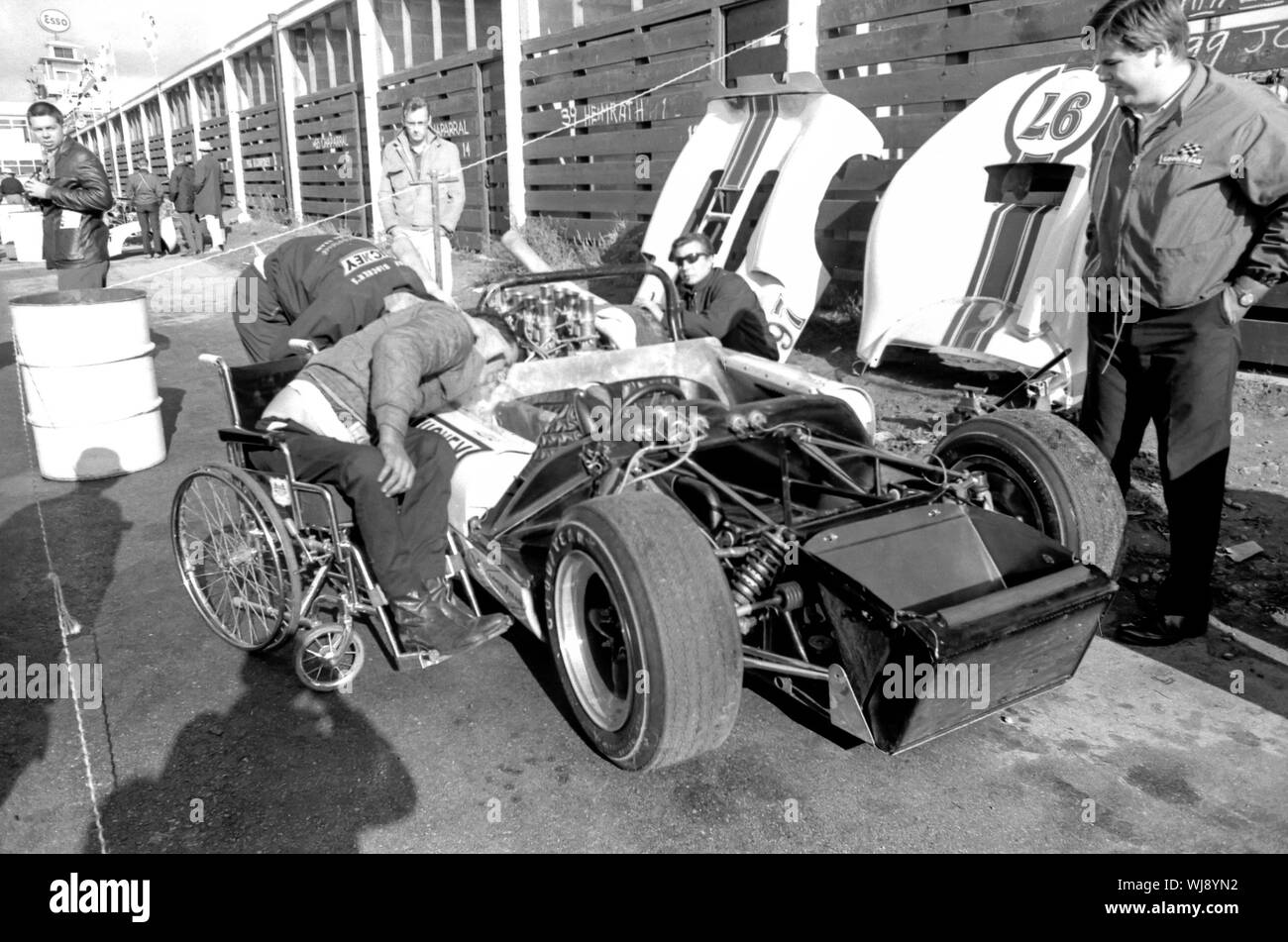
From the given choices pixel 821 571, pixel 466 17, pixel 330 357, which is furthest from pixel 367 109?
pixel 821 571

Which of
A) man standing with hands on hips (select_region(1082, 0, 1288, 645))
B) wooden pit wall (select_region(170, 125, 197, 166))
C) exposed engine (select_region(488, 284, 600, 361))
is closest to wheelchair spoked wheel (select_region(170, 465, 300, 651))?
exposed engine (select_region(488, 284, 600, 361))

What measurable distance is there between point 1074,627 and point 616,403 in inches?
70.7

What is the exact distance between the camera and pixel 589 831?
259cm

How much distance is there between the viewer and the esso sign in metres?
6.02

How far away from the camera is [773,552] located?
2.76 metres

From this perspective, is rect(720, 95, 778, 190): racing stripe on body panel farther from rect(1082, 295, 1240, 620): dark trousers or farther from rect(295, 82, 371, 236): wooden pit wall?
rect(295, 82, 371, 236): wooden pit wall

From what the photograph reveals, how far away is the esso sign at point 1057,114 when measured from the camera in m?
6.02

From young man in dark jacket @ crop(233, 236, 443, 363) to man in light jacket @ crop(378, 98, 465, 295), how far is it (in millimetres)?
4003

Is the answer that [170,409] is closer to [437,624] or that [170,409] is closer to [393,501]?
[393,501]

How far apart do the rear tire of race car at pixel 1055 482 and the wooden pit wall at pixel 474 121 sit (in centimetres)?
1173

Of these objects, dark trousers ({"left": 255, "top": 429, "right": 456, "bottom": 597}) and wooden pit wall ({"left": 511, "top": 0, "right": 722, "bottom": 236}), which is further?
wooden pit wall ({"left": 511, "top": 0, "right": 722, "bottom": 236})

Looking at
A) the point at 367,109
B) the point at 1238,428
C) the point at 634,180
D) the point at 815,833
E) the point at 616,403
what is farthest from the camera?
the point at 367,109

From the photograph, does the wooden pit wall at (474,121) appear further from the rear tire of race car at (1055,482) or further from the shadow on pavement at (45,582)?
the rear tire of race car at (1055,482)
